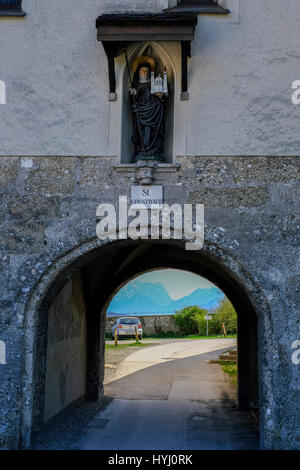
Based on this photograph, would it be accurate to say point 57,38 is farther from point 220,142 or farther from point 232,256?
point 232,256

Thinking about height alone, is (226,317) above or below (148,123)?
below

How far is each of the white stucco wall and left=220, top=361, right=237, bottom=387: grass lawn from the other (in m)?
6.56

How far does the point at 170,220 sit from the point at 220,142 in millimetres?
1026

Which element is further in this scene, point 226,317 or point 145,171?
point 226,317

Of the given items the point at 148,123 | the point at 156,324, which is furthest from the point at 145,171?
the point at 156,324

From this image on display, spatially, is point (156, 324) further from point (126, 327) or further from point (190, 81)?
point (190, 81)

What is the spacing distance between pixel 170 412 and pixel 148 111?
4652 millimetres

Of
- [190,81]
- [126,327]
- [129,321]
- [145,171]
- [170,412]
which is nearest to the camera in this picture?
[145,171]

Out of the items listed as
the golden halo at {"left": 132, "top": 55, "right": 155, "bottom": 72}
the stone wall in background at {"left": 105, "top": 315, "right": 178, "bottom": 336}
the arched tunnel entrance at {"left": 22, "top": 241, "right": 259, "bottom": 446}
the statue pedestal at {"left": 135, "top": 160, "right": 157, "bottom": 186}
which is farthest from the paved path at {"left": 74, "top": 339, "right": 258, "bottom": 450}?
the stone wall in background at {"left": 105, "top": 315, "right": 178, "bottom": 336}

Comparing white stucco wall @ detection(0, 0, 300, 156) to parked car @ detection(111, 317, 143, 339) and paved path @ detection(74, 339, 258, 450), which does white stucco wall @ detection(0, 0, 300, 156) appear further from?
parked car @ detection(111, 317, 143, 339)

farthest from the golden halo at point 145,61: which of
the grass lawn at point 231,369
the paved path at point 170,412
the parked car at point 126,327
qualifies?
the parked car at point 126,327

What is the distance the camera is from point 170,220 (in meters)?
5.00

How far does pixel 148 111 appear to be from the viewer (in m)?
5.30
